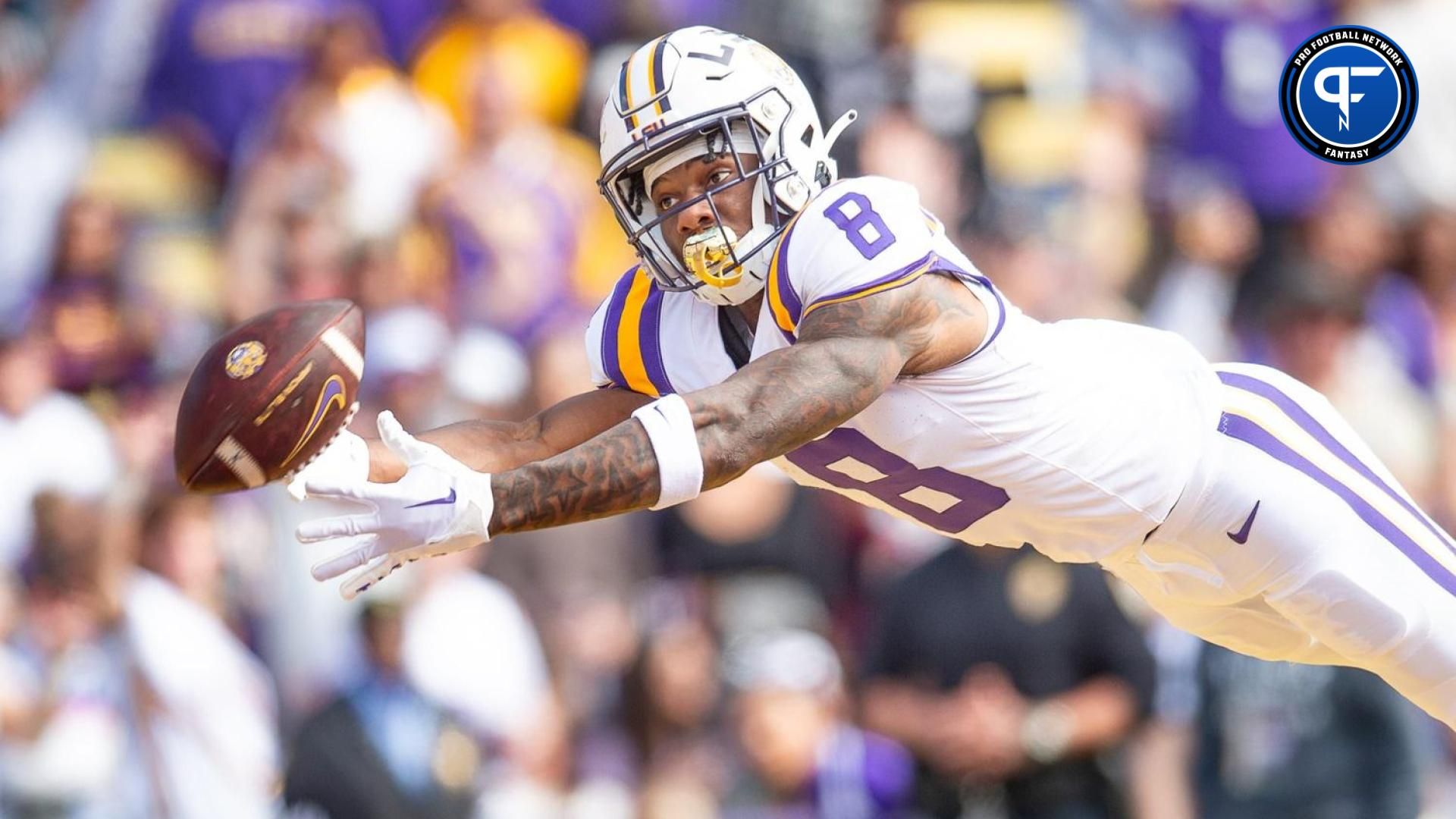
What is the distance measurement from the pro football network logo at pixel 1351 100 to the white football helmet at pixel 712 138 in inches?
97.1

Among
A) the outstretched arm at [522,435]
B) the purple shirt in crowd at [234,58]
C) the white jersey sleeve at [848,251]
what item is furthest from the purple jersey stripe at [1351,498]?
the purple shirt in crowd at [234,58]

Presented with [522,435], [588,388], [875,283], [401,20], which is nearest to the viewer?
[875,283]

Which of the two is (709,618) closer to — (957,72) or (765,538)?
Answer: (765,538)

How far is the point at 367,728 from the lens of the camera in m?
7.43

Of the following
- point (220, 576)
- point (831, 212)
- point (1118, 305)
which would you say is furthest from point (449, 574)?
point (831, 212)

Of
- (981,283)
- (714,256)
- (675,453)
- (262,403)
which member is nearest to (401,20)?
(714,256)

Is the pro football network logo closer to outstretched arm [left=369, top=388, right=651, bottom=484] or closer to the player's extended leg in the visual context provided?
the player's extended leg

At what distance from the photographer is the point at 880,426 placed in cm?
489

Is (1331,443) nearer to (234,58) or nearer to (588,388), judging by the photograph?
(588,388)

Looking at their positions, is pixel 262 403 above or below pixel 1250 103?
above

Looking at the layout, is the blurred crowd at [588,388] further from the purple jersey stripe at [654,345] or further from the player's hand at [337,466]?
the player's hand at [337,466]

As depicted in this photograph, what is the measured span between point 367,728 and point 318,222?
2.48m

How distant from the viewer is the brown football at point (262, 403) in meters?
4.28

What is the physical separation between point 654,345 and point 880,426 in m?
0.68
